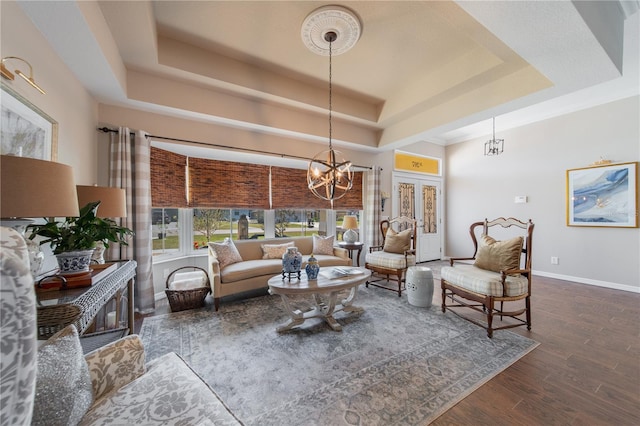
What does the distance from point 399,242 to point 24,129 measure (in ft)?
13.7

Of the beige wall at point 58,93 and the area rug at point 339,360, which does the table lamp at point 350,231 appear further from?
the beige wall at point 58,93

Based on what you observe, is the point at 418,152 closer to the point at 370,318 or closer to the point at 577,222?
the point at 577,222

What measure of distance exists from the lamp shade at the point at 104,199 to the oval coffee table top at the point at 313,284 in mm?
1499

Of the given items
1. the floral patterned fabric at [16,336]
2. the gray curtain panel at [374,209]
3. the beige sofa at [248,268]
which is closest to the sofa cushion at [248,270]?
the beige sofa at [248,268]

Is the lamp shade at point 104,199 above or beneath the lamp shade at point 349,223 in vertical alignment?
above

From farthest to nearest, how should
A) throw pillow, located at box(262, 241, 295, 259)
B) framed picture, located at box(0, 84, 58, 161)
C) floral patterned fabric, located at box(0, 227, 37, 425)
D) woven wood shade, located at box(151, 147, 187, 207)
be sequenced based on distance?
throw pillow, located at box(262, 241, 295, 259) < woven wood shade, located at box(151, 147, 187, 207) < framed picture, located at box(0, 84, 58, 161) < floral patterned fabric, located at box(0, 227, 37, 425)

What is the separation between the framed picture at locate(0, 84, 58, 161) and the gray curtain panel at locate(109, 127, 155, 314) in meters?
1.04

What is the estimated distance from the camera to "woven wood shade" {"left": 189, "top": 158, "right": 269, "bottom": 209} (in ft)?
12.4

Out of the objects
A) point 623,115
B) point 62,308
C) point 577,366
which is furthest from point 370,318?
point 623,115

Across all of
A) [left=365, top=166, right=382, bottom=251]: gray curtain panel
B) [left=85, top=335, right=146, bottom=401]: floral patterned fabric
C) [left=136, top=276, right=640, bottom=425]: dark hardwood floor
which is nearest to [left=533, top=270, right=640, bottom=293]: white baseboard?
[left=136, top=276, right=640, bottom=425]: dark hardwood floor

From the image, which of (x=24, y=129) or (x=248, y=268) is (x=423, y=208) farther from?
(x=24, y=129)

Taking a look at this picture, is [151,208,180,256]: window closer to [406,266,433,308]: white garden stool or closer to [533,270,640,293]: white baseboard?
[406,266,433,308]: white garden stool

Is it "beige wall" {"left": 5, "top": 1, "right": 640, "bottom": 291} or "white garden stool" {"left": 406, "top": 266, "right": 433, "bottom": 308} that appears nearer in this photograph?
"beige wall" {"left": 5, "top": 1, "right": 640, "bottom": 291}

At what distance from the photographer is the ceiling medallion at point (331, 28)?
2209mm
